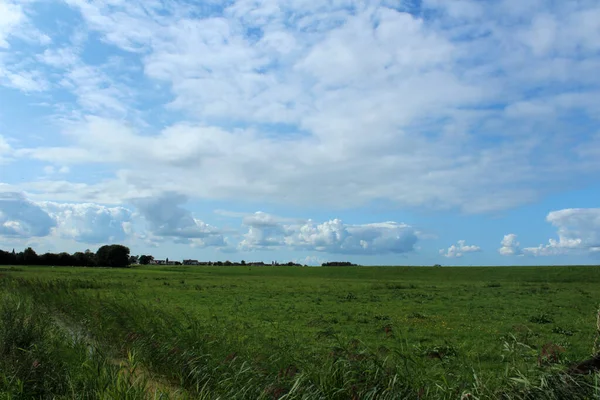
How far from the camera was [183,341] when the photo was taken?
34.1 feet

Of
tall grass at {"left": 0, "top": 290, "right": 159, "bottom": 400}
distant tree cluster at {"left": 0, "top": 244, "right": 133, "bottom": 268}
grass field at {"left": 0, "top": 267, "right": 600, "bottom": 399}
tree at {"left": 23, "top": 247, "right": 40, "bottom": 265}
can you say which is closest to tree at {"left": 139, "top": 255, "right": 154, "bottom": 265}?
distant tree cluster at {"left": 0, "top": 244, "right": 133, "bottom": 268}

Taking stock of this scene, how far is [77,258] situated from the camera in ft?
447

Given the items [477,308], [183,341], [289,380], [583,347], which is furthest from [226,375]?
[477,308]

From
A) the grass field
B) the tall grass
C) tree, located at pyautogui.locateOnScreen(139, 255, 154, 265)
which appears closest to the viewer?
the grass field

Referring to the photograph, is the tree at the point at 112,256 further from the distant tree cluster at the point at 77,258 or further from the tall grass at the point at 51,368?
the tall grass at the point at 51,368

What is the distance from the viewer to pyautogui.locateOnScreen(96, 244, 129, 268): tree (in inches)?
5428

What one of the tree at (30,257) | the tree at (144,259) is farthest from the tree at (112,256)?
the tree at (144,259)

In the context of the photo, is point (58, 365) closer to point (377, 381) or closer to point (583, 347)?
point (377, 381)

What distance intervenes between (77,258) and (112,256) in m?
9.65

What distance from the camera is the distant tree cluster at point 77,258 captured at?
122 meters

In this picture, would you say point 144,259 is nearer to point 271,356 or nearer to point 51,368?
point 51,368

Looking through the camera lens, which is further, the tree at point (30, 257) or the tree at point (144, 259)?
the tree at point (144, 259)

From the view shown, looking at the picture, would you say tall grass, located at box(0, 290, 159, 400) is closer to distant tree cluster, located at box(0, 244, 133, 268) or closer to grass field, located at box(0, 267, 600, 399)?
grass field, located at box(0, 267, 600, 399)

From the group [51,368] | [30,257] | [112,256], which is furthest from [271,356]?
[112,256]
